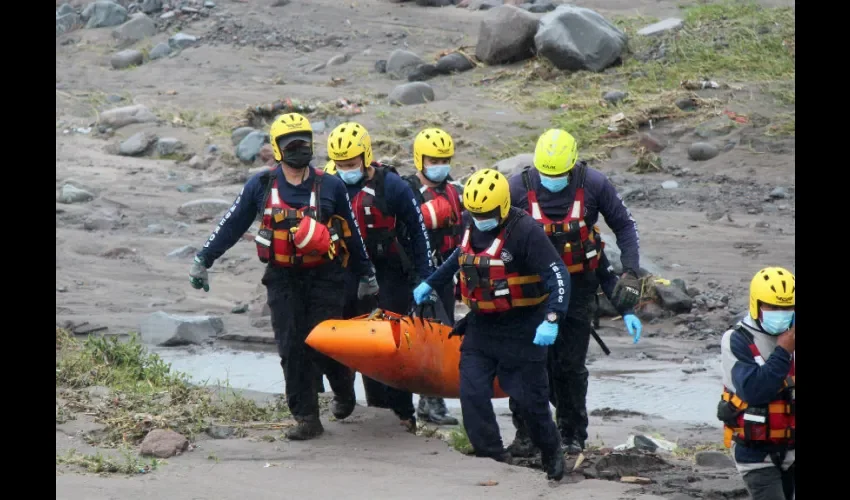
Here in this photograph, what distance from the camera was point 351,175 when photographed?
310 inches

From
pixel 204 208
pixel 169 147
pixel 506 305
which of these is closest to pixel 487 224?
pixel 506 305

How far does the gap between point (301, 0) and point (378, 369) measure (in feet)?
65.7

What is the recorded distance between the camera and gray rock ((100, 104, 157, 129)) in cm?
1970

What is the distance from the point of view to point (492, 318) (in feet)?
22.2

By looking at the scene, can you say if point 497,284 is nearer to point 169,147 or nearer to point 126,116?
point 169,147

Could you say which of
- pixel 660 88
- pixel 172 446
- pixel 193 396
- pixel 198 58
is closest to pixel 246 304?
pixel 193 396

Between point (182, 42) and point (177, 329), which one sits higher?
point (177, 329)

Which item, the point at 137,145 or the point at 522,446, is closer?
the point at 522,446

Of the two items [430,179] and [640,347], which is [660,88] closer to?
[640,347]

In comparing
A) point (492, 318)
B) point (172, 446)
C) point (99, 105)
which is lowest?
point (99, 105)

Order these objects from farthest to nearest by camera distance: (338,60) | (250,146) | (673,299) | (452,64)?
(338,60) → (452,64) → (250,146) → (673,299)

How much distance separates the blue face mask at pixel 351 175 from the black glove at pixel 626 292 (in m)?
1.87

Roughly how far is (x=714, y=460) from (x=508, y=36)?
43.4ft

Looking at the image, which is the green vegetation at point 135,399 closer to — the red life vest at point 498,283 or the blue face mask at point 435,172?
the blue face mask at point 435,172
